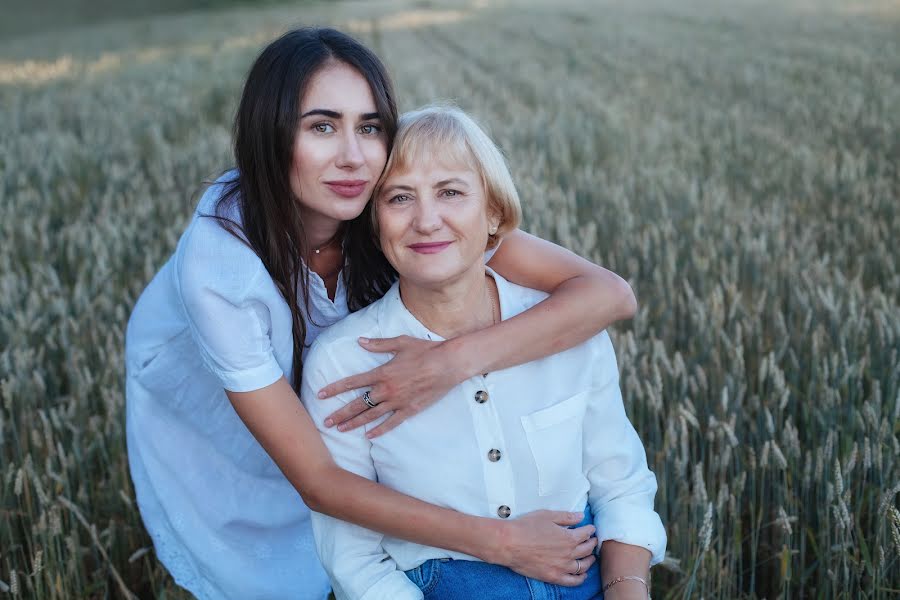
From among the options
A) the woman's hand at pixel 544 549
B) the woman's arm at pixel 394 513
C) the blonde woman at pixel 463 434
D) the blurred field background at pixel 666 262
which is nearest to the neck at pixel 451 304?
the blonde woman at pixel 463 434

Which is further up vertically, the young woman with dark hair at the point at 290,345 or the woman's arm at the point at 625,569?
the young woman with dark hair at the point at 290,345

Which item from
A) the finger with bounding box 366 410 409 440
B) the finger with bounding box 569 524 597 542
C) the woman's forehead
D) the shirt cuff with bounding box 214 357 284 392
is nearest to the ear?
the woman's forehead

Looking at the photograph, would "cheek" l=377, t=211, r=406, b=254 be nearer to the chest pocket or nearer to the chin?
the chin

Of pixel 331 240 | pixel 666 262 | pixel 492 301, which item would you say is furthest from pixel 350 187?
pixel 666 262

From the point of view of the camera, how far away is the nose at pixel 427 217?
185 centimetres

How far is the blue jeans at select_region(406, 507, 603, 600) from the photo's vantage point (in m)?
1.82

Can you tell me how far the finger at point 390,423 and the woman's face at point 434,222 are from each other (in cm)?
27

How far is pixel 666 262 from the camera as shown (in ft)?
12.9

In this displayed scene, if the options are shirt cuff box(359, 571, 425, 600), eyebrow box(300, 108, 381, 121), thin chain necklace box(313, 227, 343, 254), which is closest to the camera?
shirt cuff box(359, 571, 425, 600)

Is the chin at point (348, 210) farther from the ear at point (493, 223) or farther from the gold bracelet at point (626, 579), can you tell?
the gold bracelet at point (626, 579)

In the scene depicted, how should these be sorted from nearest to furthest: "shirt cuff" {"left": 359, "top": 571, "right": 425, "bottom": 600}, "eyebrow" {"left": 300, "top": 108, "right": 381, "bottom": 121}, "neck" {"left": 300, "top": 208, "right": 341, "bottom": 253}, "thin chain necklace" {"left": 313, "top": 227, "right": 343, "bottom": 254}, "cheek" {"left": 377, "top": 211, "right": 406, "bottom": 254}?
"shirt cuff" {"left": 359, "top": 571, "right": 425, "bottom": 600} → "cheek" {"left": 377, "top": 211, "right": 406, "bottom": 254} → "eyebrow" {"left": 300, "top": 108, "right": 381, "bottom": 121} → "neck" {"left": 300, "top": 208, "right": 341, "bottom": 253} → "thin chain necklace" {"left": 313, "top": 227, "right": 343, "bottom": 254}

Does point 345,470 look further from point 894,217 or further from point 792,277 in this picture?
point 894,217

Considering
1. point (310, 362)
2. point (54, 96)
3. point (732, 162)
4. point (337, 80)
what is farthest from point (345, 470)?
point (54, 96)

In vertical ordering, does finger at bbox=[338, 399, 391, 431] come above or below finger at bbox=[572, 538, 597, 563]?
above
